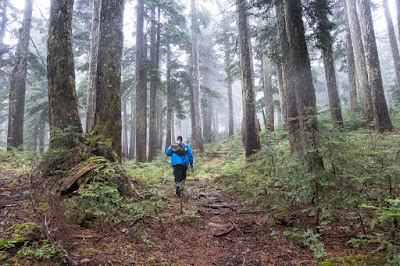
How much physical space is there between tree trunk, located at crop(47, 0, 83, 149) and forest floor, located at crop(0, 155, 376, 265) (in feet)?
5.20

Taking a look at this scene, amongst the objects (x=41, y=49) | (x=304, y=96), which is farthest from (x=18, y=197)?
(x=41, y=49)

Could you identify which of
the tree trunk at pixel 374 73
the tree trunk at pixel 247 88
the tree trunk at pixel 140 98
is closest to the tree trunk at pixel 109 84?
the tree trunk at pixel 247 88

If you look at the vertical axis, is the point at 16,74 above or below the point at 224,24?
below

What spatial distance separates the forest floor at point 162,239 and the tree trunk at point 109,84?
1.75 m

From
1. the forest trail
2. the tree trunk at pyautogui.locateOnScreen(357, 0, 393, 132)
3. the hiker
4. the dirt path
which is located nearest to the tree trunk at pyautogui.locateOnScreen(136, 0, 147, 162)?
the hiker

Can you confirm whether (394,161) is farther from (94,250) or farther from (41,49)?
(41,49)

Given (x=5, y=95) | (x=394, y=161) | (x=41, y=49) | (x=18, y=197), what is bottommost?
(x=18, y=197)

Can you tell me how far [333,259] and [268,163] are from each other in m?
3.30

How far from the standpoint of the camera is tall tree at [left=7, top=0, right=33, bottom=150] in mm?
12312

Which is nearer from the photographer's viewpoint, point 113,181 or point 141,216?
point 141,216

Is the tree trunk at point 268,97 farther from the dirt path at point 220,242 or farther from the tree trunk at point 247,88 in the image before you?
the dirt path at point 220,242

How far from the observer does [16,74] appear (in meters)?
12.6

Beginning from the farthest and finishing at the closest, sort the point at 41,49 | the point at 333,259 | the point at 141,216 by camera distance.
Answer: the point at 41,49
the point at 141,216
the point at 333,259

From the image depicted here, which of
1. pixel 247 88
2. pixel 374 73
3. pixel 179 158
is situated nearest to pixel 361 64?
pixel 374 73
